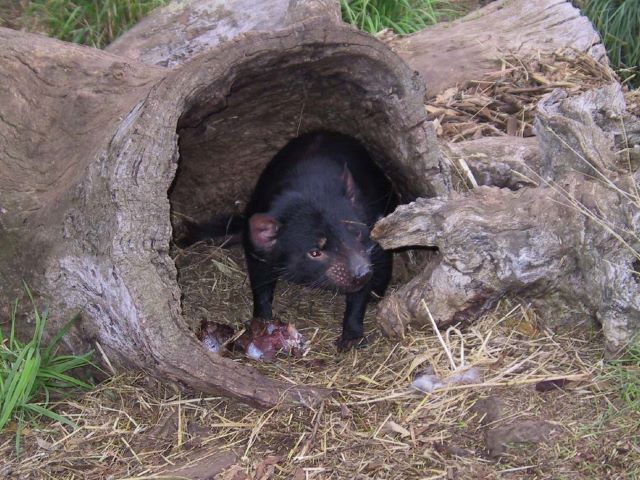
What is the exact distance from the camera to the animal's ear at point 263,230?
144 inches

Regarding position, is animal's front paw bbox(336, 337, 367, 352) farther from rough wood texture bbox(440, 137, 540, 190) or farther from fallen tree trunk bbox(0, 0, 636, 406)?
rough wood texture bbox(440, 137, 540, 190)

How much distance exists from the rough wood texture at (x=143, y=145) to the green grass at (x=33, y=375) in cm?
7

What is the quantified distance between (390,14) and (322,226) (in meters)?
3.04

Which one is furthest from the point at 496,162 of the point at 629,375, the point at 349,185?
the point at 629,375

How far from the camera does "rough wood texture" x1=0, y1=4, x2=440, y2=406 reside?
2.75m

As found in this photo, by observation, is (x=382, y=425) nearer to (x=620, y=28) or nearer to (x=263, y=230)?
(x=263, y=230)

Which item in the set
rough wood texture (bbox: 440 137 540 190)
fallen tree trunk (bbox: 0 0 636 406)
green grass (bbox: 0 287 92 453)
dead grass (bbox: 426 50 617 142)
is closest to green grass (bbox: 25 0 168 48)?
fallen tree trunk (bbox: 0 0 636 406)

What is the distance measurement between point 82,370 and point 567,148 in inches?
81.0

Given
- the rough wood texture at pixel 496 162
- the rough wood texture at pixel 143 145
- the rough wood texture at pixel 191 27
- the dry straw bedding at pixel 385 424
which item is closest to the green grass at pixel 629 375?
the dry straw bedding at pixel 385 424

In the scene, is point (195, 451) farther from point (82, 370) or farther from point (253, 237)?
point (253, 237)

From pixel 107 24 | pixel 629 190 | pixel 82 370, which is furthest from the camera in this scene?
pixel 107 24

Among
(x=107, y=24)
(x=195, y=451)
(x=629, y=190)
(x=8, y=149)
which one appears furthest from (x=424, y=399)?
(x=107, y=24)

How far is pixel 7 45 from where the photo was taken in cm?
354

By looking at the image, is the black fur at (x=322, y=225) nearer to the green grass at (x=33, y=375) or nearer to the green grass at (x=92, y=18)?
the green grass at (x=33, y=375)
